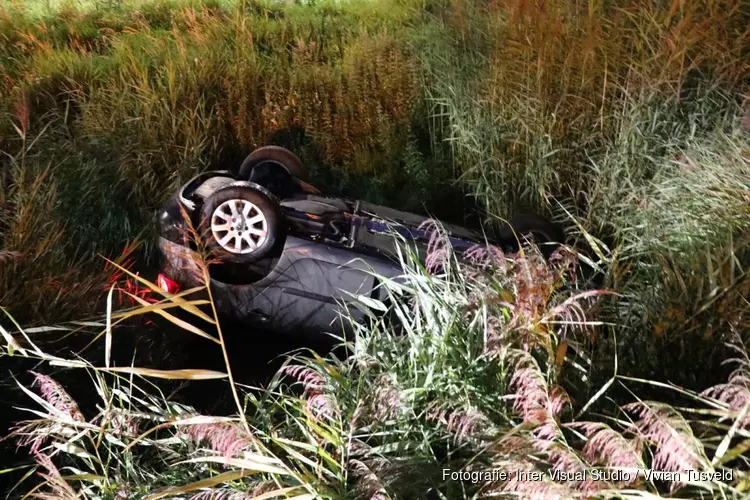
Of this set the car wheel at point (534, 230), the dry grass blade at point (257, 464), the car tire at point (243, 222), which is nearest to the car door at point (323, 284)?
the car tire at point (243, 222)

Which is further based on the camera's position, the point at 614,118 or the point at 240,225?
the point at 614,118

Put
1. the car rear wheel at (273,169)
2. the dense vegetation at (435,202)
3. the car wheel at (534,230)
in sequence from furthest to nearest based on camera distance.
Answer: the car rear wheel at (273,169) → the car wheel at (534,230) → the dense vegetation at (435,202)

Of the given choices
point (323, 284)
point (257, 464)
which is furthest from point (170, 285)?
point (257, 464)

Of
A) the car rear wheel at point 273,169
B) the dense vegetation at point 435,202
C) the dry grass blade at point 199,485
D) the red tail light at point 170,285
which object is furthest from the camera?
the car rear wheel at point 273,169

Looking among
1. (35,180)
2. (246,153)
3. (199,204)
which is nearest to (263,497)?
(199,204)

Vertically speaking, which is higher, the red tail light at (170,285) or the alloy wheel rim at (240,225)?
the alloy wheel rim at (240,225)

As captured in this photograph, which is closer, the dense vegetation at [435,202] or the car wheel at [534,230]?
the dense vegetation at [435,202]

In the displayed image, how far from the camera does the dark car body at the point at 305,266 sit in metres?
2.73

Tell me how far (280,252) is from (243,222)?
206 millimetres

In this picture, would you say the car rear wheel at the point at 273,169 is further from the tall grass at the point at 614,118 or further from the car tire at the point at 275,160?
the tall grass at the point at 614,118

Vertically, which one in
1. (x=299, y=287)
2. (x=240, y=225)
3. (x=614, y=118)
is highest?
(x=614, y=118)

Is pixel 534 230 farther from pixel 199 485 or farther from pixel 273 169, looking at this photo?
pixel 199 485

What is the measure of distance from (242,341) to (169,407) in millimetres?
917

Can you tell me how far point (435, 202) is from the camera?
13.5 ft
